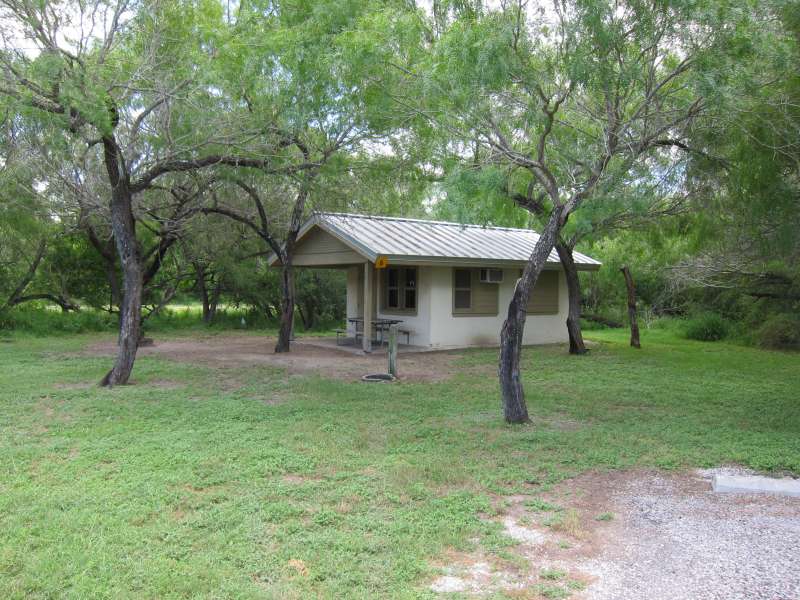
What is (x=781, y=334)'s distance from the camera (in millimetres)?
16125

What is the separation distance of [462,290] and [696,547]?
12.0 metres

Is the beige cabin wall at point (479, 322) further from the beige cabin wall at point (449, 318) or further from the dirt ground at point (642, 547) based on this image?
the dirt ground at point (642, 547)

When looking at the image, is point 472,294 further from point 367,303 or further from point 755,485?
point 755,485

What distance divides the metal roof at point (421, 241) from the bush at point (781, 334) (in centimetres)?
455

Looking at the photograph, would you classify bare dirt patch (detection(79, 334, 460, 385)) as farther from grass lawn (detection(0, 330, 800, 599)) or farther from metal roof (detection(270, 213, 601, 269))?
metal roof (detection(270, 213, 601, 269))

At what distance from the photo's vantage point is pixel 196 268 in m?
19.6

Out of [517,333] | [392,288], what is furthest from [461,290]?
[517,333]

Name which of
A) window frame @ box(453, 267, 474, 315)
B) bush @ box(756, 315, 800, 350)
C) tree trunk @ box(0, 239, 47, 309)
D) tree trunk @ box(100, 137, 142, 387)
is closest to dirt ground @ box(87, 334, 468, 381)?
window frame @ box(453, 267, 474, 315)

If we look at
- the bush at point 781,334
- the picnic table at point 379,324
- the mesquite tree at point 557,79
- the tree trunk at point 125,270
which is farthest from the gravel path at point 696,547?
the bush at point 781,334

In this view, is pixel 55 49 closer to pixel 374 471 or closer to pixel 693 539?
pixel 374 471

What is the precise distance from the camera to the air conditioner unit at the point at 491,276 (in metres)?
15.8

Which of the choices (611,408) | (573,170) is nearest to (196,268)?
(573,170)

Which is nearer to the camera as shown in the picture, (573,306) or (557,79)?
(557,79)

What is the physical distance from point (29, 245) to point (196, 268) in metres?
4.51
